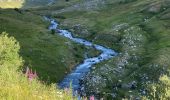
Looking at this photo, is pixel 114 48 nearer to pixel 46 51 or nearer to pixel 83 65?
pixel 83 65

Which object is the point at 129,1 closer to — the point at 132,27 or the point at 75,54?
the point at 132,27

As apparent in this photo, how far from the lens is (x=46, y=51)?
10056 centimetres

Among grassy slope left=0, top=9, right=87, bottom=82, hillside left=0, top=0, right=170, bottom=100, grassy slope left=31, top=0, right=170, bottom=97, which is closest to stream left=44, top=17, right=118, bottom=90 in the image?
hillside left=0, top=0, right=170, bottom=100

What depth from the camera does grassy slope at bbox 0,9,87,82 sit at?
8649cm

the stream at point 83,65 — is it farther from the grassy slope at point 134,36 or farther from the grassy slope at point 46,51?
the grassy slope at point 134,36

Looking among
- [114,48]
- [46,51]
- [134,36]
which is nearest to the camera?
[46,51]

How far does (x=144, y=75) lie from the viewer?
77.8 meters

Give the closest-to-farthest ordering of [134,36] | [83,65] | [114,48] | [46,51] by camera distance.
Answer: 1. [83,65]
2. [46,51]
3. [114,48]
4. [134,36]

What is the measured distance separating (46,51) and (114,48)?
21745 mm

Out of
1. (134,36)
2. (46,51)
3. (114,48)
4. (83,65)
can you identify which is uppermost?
(46,51)

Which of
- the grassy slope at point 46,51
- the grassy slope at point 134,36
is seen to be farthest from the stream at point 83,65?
the grassy slope at point 134,36

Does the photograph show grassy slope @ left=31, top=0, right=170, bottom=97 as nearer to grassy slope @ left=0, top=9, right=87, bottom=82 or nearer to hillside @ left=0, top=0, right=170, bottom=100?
hillside @ left=0, top=0, right=170, bottom=100

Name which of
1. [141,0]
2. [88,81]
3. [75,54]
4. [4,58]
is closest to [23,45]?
[75,54]

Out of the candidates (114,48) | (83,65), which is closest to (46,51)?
(83,65)
